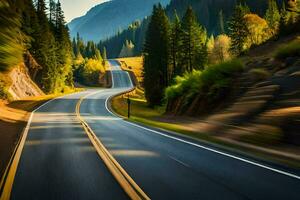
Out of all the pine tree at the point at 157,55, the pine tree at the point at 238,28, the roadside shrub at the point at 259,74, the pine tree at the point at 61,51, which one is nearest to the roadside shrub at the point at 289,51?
the roadside shrub at the point at 259,74

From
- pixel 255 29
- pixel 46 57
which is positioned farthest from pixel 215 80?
pixel 255 29

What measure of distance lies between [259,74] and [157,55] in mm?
39947

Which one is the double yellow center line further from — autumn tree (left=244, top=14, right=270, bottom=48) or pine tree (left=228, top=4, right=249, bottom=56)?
autumn tree (left=244, top=14, right=270, bottom=48)

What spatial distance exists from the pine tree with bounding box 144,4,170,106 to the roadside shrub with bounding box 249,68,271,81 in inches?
1460

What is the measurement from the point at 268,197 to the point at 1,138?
1290cm

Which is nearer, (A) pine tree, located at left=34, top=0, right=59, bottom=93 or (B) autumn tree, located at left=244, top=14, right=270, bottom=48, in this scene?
(A) pine tree, located at left=34, top=0, right=59, bottom=93

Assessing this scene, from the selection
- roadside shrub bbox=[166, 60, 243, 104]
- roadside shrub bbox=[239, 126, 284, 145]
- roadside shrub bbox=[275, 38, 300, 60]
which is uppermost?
roadside shrub bbox=[275, 38, 300, 60]

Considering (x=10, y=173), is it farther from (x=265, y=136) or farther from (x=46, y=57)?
(x=46, y=57)

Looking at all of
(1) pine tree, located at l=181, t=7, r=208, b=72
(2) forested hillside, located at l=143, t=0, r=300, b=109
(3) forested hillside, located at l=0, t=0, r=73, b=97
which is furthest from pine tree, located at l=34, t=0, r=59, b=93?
(1) pine tree, located at l=181, t=7, r=208, b=72

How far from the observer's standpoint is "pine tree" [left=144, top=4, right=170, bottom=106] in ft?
192

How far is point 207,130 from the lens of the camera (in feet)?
57.5

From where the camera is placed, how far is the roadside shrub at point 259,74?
20.0m

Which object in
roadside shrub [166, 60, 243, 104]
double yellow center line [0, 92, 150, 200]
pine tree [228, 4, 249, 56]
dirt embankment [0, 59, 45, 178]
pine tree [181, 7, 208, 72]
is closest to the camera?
double yellow center line [0, 92, 150, 200]

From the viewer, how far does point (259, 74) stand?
66.7 ft
